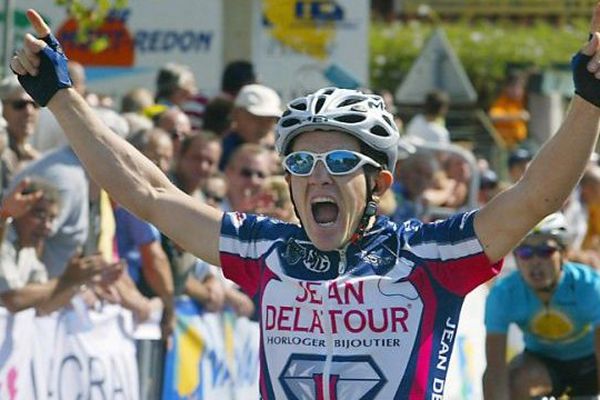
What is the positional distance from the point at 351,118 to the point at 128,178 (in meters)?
0.76

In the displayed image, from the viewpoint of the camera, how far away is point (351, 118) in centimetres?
585

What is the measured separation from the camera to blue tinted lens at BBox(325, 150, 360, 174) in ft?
18.9

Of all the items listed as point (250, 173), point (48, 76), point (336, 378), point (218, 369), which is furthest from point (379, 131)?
point (250, 173)

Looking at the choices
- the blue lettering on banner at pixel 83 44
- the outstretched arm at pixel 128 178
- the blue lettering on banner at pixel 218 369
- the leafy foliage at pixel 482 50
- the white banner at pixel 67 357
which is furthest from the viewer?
the leafy foliage at pixel 482 50

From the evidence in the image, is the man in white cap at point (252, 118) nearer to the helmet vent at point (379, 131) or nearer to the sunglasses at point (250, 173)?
the sunglasses at point (250, 173)

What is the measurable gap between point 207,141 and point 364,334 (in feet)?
16.7

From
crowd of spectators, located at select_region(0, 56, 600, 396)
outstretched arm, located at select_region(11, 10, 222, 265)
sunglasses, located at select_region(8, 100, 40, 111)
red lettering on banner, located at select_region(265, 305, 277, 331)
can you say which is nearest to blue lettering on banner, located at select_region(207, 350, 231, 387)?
crowd of spectators, located at select_region(0, 56, 600, 396)

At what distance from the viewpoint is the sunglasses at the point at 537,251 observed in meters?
10.1

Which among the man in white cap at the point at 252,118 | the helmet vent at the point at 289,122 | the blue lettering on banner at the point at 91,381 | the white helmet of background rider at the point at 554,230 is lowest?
the blue lettering on banner at the point at 91,381

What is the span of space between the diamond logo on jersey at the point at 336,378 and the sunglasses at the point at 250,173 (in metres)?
5.55

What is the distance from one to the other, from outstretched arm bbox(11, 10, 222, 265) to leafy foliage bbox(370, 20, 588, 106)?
26679 millimetres

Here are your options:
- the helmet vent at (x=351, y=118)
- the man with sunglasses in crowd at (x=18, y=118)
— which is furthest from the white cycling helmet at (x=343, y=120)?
the man with sunglasses in crowd at (x=18, y=118)

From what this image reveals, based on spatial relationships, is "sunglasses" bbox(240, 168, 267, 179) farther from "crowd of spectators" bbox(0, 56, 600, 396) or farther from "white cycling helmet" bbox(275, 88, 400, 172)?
"white cycling helmet" bbox(275, 88, 400, 172)

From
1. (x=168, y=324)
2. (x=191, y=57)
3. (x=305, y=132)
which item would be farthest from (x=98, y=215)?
(x=191, y=57)
